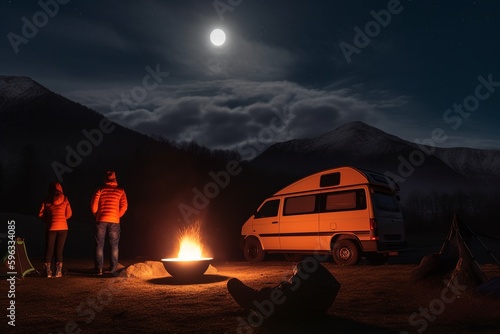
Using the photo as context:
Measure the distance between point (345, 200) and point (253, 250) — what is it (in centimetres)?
387

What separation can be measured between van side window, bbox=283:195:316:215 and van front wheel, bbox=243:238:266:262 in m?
1.61

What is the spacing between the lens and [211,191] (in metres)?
40.5

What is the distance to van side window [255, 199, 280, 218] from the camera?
42.7 ft

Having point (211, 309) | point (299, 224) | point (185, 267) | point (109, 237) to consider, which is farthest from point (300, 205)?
point (211, 309)

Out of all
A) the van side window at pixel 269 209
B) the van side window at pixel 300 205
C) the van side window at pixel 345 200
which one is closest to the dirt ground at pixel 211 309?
the van side window at pixel 345 200

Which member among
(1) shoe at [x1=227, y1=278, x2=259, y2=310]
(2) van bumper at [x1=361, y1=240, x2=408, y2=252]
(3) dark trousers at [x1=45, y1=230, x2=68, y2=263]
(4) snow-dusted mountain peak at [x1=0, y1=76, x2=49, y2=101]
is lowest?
(1) shoe at [x1=227, y1=278, x2=259, y2=310]

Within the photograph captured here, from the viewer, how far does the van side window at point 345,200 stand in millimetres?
10898

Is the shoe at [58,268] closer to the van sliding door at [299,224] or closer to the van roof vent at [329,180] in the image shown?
the van sliding door at [299,224]

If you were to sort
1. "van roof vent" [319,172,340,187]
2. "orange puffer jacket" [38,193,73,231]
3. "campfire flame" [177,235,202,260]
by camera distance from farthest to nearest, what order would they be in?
"van roof vent" [319,172,340,187], "campfire flame" [177,235,202,260], "orange puffer jacket" [38,193,73,231]

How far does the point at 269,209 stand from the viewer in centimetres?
1326

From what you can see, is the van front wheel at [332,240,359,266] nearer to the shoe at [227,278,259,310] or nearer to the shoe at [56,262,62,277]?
the shoe at [227,278,259,310]

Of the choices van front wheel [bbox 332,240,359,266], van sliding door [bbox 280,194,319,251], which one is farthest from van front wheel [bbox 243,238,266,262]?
van front wheel [bbox 332,240,359,266]

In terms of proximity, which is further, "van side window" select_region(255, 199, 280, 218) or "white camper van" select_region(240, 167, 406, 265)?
"van side window" select_region(255, 199, 280, 218)

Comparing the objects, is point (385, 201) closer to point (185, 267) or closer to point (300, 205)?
point (300, 205)
